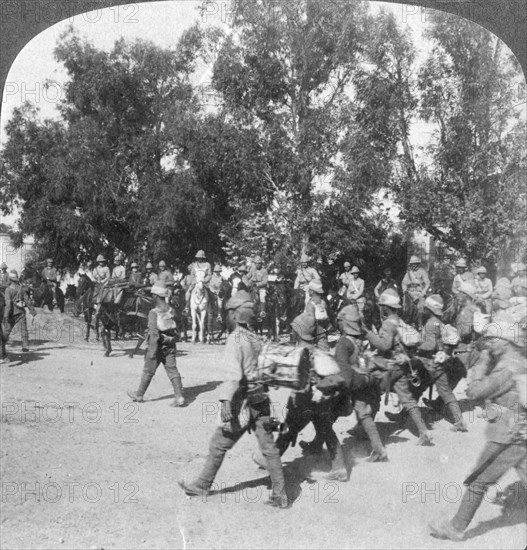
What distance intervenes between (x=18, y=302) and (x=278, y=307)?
2.22 metres

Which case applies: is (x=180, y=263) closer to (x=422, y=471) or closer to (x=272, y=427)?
(x=272, y=427)

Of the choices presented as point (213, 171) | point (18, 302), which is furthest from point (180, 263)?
point (18, 302)

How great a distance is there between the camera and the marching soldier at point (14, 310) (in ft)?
15.0

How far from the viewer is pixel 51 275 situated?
177 inches

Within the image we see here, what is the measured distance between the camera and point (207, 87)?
3.96 meters

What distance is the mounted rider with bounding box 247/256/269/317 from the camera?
3.91 metres

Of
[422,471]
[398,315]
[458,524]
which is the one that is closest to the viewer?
[458,524]

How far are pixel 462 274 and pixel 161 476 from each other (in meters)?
2.81

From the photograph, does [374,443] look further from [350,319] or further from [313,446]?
[350,319]

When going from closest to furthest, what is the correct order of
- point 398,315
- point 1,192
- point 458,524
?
point 458,524, point 1,192, point 398,315

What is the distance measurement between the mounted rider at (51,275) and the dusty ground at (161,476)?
0.88ft

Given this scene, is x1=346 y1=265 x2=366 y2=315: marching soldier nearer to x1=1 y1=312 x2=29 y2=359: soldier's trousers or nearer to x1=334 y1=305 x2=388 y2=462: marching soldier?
x1=334 y1=305 x2=388 y2=462: marching soldier

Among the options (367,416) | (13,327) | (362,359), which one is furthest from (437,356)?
(13,327)

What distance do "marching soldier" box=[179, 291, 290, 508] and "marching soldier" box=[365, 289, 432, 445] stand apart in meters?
1.40
